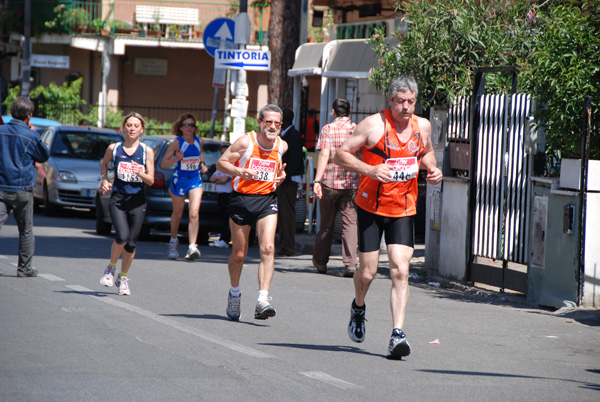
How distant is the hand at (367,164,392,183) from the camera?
7.68 m

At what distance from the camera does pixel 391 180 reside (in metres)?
7.77

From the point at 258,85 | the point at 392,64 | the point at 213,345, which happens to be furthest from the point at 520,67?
the point at 258,85

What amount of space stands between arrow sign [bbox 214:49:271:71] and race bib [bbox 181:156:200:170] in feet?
13.0

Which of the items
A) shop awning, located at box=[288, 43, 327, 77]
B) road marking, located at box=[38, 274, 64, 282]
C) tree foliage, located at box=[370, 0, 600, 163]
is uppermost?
shop awning, located at box=[288, 43, 327, 77]

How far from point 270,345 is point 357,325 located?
0.68 m

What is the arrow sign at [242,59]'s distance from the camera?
17.9 metres

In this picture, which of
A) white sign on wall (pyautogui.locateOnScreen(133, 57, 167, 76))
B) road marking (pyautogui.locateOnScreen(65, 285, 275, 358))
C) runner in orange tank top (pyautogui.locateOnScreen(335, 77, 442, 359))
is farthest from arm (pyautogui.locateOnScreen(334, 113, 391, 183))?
white sign on wall (pyautogui.locateOnScreen(133, 57, 167, 76))

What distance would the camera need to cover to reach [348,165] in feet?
25.8

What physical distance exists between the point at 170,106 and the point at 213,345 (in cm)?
3410

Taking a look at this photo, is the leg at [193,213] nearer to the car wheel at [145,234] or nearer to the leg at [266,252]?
the car wheel at [145,234]

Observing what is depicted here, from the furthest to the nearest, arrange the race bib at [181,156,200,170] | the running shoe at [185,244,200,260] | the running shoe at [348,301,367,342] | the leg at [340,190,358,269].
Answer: the race bib at [181,156,200,170]
the running shoe at [185,244,200,260]
the leg at [340,190,358,269]
the running shoe at [348,301,367,342]

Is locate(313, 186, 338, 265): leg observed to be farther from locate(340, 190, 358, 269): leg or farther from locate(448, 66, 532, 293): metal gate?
locate(448, 66, 532, 293): metal gate

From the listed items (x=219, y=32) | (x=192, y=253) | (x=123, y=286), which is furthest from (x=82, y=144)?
(x=123, y=286)

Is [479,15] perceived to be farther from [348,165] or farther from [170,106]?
[170,106]
